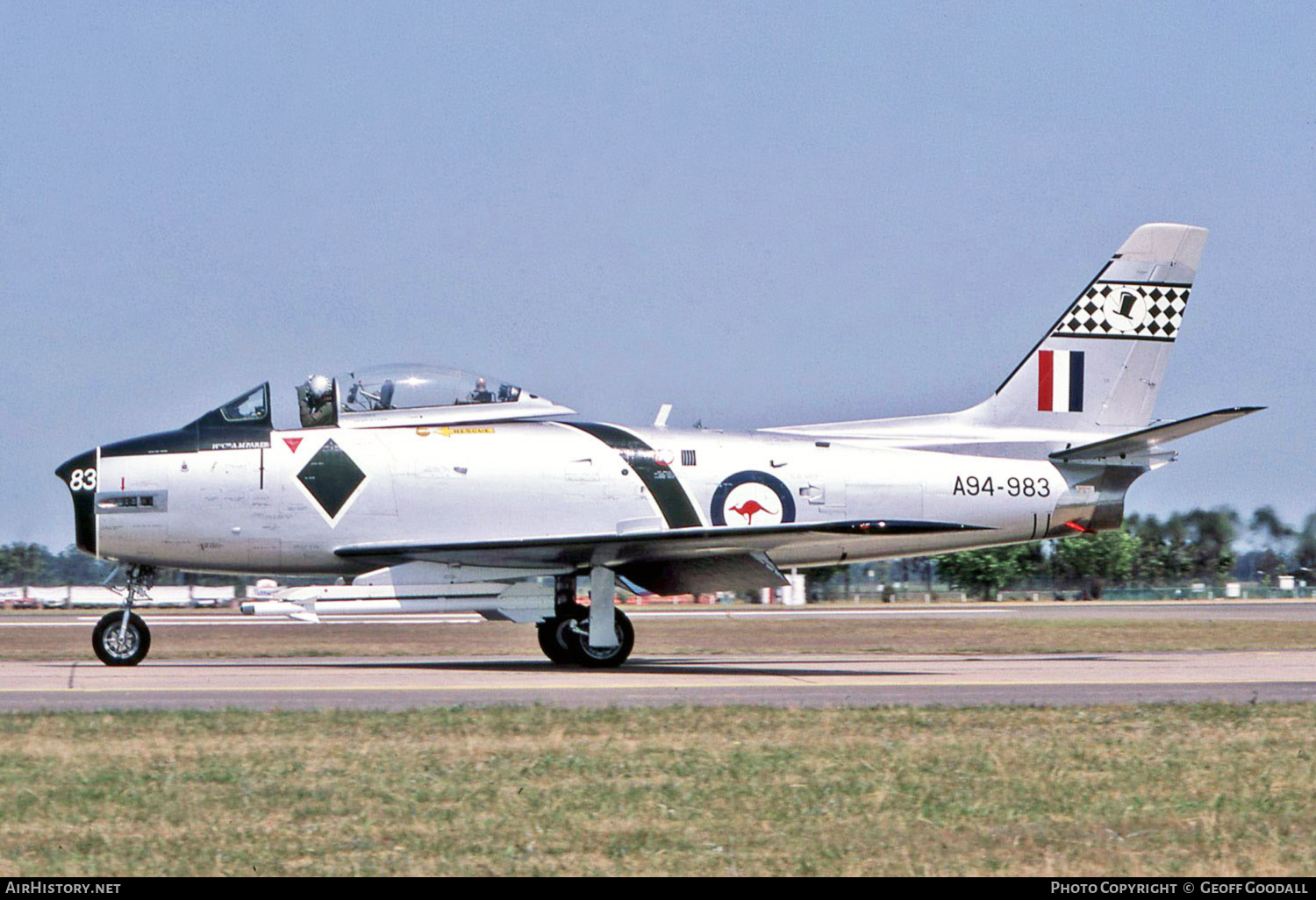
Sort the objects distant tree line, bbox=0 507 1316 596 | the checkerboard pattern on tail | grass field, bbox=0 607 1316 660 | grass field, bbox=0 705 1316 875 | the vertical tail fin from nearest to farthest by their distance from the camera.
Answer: grass field, bbox=0 705 1316 875 < the vertical tail fin < the checkerboard pattern on tail < grass field, bbox=0 607 1316 660 < distant tree line, bbox=0 507 1316 596

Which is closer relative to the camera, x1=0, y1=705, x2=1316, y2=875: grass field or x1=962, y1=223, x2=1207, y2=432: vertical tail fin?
x1=0, y1=705, x2=1316, y2=875: grass field

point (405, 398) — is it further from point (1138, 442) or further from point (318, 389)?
point (1138, 442)

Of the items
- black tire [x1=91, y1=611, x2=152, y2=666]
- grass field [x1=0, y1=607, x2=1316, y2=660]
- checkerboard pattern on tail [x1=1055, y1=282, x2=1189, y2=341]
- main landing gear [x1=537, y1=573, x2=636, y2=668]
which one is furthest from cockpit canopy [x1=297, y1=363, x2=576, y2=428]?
checkerboard pattern on tail [x1=1055, y1=282, x2=1189, y2=341]

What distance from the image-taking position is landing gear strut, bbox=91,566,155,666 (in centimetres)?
1784

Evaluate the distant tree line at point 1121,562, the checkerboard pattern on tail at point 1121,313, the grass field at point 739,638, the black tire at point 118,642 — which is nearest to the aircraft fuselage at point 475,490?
the black tire at point 118,642

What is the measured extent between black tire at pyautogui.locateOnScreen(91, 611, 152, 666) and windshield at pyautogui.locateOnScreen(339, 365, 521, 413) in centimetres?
379

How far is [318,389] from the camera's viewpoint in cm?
1795

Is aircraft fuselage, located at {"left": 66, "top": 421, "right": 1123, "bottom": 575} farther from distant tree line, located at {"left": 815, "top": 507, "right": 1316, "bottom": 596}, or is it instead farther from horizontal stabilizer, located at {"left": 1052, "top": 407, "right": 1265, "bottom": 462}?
distant tree line, located at {"left": 815, "top": 507, "right": 1316, "bottom": 596}

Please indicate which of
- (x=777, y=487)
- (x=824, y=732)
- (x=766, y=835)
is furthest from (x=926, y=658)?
(x=766, y=835)

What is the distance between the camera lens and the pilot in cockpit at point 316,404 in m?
17.9

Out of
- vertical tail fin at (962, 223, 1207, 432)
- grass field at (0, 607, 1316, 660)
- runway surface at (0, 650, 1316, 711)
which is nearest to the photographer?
runway surface at (0, 650, 1316, 711)

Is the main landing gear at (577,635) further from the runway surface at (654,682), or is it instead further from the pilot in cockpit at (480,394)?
the pilot in cockpit at (480,394)

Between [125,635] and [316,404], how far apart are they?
12.3 feet

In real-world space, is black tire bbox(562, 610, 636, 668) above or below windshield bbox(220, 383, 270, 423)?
below
